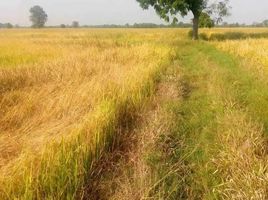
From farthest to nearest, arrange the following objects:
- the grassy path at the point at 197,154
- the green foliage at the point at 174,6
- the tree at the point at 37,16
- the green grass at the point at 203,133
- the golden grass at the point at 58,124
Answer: the tree at the point at 37,16
the green foliage at the point at 174,6
the green grass at the point at 203,133
the grassy path at the point at 197,154
the golden grass at the point at 58,124

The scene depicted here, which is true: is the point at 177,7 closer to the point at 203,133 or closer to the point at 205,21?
the point at 205,21

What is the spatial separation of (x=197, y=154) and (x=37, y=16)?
5133 inches

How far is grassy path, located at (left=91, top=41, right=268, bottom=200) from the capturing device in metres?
3.63

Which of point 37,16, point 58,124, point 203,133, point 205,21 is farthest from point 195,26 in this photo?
point 37,16

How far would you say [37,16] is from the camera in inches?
5005

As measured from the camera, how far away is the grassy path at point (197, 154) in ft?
11.9

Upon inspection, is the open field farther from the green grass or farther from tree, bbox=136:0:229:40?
tree, bbox=136:0:229:40

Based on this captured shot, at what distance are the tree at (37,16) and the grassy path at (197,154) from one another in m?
127

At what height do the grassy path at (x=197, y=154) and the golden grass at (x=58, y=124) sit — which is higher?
the golden grass at (x=58, y=124)

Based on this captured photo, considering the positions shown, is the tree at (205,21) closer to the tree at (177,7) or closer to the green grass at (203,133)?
the tree at (177,7)

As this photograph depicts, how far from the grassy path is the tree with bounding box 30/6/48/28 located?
126787 millimetres

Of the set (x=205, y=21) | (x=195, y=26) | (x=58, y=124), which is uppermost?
(x=205, y=21)

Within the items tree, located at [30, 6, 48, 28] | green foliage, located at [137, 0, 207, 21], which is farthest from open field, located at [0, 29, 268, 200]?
tree, located at [30, 6, 48, 28]

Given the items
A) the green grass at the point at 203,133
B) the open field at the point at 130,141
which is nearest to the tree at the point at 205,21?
the green grass at the point at 203,133
